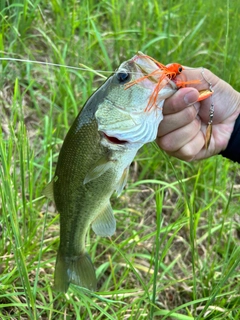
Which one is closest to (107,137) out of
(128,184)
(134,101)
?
(134,101)

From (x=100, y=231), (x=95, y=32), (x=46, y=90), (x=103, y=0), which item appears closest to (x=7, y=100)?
(x=46, y=90)

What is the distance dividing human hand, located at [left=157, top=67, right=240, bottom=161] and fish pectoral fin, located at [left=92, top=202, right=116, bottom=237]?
0.37 metres

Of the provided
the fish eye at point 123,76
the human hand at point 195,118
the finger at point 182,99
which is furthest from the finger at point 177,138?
the fish eye at point 123,76

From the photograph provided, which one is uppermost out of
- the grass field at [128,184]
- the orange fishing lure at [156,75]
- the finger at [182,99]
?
the orange fishing lure at [156,75]

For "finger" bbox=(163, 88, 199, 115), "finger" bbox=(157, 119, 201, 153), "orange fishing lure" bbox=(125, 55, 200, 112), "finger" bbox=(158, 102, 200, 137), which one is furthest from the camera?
"finger" bbox=(157, 119, 201, 153)

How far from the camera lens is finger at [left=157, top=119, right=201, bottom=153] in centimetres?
177

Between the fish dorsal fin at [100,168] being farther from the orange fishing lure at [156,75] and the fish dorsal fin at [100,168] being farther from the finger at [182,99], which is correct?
the finger at [182,99]

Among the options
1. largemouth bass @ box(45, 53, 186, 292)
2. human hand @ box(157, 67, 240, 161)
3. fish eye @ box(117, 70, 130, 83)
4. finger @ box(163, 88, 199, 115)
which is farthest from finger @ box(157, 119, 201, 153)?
fish eye @ box(117, 70, 130, 83)

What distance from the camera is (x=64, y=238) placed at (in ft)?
5.70

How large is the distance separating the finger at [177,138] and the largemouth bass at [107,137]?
0.28 metres

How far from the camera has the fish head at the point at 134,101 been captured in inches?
56.1

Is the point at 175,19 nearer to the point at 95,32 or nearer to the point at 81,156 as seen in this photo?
the point at 95,32

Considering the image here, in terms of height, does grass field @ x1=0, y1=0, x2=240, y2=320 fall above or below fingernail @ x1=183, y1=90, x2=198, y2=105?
below

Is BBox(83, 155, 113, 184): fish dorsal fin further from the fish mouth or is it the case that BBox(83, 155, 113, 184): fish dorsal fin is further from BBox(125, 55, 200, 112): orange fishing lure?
BBox(125, 55, 200, 112): orange fishing lure
